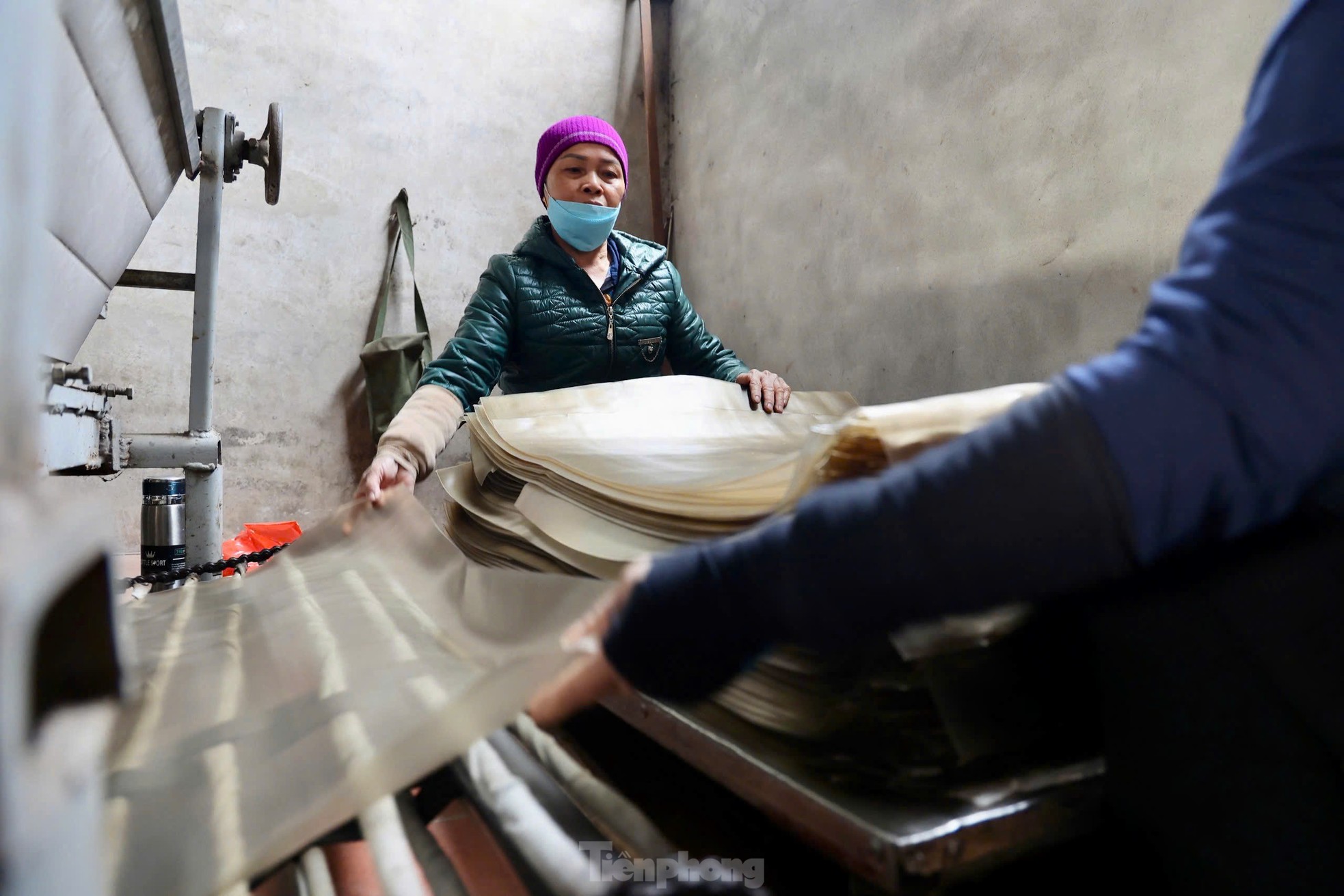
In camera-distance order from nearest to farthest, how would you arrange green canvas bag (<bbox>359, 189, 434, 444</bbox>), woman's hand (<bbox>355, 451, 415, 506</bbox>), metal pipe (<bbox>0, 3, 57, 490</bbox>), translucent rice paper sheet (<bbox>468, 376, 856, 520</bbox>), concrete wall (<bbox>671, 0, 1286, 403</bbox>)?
1. metal pipe (<bbox>0, 3, 57, 490</bbox>)
2. translucent rice paper sheet (<bbox>468, 376, 856, 520</bbox>)
3. woman's hand (<bbox>355, 451, 415, 506</bbox>)
4. concrete wall (<bbox>671, 0, 1286, 403</bbox>)
5. green canvas bag (<bbox>359, 189, 434, 444</bbox>)

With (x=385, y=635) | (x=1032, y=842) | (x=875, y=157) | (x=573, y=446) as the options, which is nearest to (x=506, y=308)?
(x=573, y=446)

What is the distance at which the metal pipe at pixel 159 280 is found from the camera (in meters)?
1.54

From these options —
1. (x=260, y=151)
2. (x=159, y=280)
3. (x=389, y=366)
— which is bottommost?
(x=389, y=366)

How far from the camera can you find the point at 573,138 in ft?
5.47

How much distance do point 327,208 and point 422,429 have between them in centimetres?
196

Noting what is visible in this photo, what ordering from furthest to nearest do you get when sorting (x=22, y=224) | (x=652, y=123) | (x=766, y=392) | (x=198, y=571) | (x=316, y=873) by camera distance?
(x=652, y=123), (x=198, y=571), (x=766, y=392), (x=316, y=873), (x=22, y=224)

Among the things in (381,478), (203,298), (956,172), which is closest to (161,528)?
(203,298)

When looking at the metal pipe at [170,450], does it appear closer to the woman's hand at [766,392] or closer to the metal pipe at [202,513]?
the metal pipe at [202,513]

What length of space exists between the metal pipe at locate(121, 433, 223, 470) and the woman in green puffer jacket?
1.31 ft

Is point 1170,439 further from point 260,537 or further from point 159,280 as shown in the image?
point 260,537

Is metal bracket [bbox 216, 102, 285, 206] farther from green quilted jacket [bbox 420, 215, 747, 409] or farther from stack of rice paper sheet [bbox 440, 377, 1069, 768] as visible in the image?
stack of rice paper sheet [bbox 440, 377, 1069, 768]

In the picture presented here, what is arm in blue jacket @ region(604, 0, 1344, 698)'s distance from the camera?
0.32 m

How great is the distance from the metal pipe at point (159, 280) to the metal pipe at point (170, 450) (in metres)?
0.31

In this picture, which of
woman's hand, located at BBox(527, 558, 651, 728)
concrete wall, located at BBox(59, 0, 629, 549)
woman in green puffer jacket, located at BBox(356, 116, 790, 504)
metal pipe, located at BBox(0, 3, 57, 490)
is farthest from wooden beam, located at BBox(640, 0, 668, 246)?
metal pipe, located at BBox(0, 3, 57, 490)
